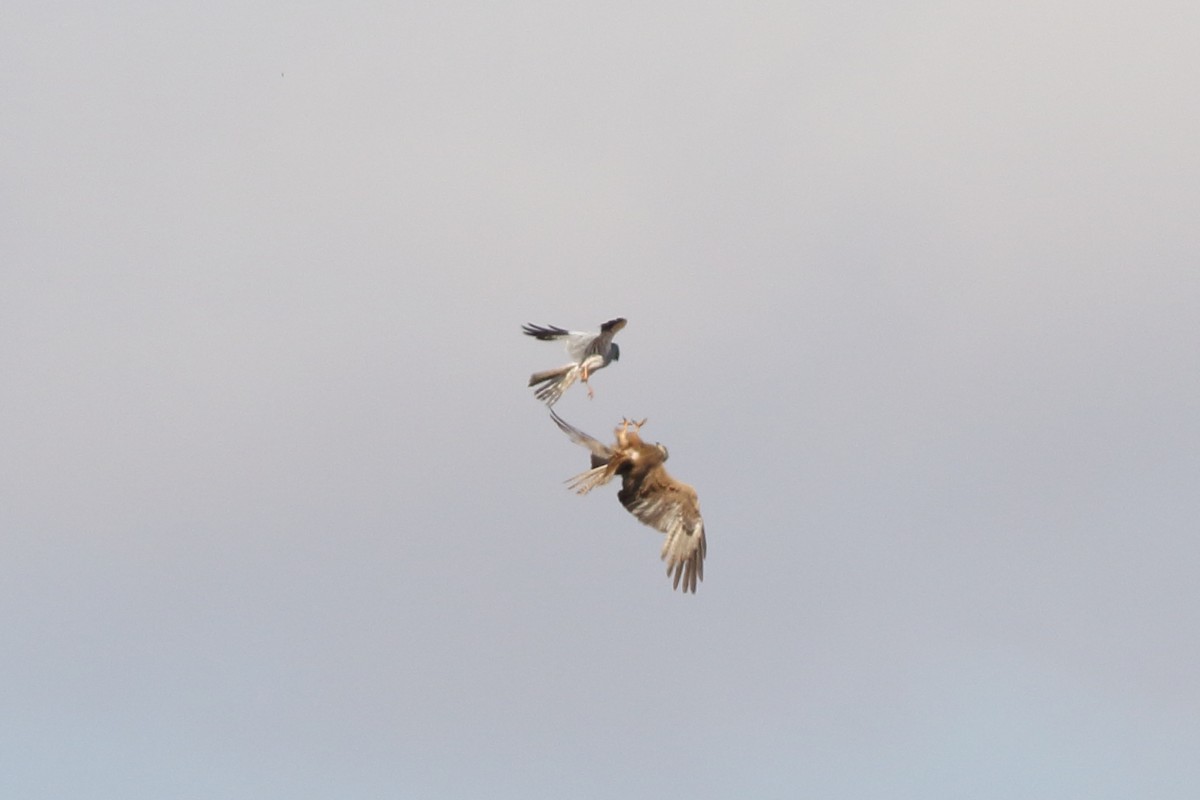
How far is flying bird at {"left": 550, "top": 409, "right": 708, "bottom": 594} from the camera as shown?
32562 mm

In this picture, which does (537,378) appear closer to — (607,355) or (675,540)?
(607,355)

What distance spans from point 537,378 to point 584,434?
2456 millimetres

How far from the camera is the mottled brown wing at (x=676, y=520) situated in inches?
1334

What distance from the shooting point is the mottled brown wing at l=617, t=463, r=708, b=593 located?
3388 centimetres

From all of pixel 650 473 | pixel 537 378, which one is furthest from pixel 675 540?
pixel 537 378

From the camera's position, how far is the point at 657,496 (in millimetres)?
33906

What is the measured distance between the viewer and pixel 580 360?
112 ft

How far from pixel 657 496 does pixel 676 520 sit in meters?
0.63

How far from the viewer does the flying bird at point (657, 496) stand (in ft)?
107

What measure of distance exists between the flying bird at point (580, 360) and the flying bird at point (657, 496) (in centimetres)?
145

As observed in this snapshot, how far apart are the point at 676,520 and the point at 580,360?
3.33 m

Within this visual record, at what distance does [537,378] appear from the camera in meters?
34.1

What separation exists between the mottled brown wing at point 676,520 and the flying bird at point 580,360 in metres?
2.09

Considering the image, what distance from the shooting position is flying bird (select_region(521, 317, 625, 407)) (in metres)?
33.9
